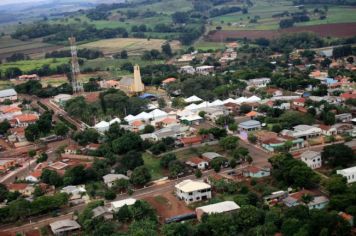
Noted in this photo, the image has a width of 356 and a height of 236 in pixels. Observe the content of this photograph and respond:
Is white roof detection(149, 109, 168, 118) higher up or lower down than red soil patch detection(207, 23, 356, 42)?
higher up

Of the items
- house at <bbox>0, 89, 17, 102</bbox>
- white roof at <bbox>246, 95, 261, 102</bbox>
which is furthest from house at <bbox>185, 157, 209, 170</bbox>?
house at <bbox>0, 89, 17, 102</bbox>

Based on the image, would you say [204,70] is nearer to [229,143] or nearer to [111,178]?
[229,143]

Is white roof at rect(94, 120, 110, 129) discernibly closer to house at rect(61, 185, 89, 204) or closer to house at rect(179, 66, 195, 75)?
house at rect(61, 185, 89, 204)

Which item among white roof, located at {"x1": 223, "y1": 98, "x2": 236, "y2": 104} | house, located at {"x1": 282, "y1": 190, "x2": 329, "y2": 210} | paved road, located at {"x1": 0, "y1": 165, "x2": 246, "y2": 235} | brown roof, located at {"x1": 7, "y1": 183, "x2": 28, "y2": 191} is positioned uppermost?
house, located at {"x1": 282, "y1": 190, "x2": 329, "y2": 210}

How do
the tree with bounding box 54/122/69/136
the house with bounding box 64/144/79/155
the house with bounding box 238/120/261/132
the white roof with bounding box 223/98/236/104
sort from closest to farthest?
the house with bounding box 64/144/79/155, the house with bounding box 238/120/261/132, the tree with bounding box 54/122/69/136, the white roof with bounding box 223/98/236/104

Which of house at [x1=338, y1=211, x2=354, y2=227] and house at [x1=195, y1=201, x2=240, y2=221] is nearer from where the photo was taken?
house at [x1=338, y1=211, x2=354, y2=227]

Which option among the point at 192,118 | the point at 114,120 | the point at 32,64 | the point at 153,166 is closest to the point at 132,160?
the point at 153,166
